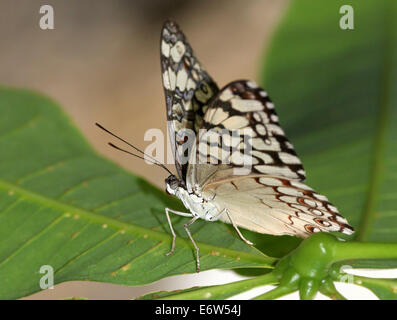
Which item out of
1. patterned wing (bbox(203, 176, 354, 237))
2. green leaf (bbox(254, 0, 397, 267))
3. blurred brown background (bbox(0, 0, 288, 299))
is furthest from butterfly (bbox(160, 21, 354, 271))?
blurred brown background (bbox(0, 0, 288, 299))

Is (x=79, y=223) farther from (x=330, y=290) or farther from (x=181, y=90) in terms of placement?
(x=330, y=290)

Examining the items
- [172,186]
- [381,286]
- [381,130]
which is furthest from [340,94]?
[381,286]

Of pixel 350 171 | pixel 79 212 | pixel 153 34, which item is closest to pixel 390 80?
pixel 350 171

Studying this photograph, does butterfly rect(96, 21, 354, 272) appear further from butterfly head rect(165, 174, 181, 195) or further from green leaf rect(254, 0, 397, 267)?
green leaf rect(254, 0, 397, 267)

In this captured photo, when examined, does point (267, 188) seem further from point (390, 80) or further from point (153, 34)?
point (153, 34)

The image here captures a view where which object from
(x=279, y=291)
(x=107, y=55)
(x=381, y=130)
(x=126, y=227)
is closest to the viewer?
(x=279, y=291)
